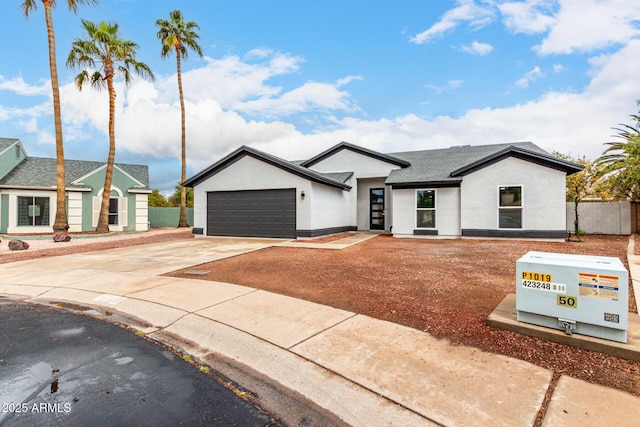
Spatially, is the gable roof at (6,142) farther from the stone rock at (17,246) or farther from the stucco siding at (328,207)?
the stucco siding at (328,207)

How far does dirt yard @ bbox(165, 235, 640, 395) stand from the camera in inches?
127

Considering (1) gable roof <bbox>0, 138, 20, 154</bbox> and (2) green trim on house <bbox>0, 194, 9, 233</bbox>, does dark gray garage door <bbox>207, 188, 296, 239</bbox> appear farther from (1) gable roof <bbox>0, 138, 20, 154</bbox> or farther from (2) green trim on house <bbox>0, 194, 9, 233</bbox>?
(1) gable roof <bbox>0, 138, 20, 154</bbox>

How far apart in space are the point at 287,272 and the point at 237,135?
2669 cm

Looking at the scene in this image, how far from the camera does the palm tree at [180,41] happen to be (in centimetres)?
2444

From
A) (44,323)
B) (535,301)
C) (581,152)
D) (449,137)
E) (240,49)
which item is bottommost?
(44,323)

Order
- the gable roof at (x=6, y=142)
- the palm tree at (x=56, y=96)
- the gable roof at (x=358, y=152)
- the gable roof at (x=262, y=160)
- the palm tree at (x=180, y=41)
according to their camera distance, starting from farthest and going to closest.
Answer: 1. the palm tree at (x=180, y=41)
2. the gable roof at (x=6, y=142)
3. the gable roof at (x=358, y=152)
4. the palm tree at (x=56, y=96)
5. the gable roof at (x=262, y=160)

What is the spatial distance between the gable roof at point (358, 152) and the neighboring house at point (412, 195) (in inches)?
3.2

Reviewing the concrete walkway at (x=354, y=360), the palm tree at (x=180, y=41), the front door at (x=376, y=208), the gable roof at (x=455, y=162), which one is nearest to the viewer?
the concrete walkway at (x=354, y=360)

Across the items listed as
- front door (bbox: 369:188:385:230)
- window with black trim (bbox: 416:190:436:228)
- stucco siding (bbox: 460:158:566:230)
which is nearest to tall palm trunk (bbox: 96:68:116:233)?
front door (bbox: 369:188:385:230)

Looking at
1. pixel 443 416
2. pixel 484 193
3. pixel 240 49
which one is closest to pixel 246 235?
pixel 240 49

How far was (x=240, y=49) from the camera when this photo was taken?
652 inches

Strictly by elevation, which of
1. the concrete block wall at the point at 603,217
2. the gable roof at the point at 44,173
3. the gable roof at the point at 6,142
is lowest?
the concrete block wall at the point at 603,217

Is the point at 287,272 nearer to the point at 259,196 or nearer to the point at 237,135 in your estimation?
the point at 259,196

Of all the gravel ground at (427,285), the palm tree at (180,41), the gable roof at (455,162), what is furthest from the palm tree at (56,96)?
the gable roof at (455,162)
